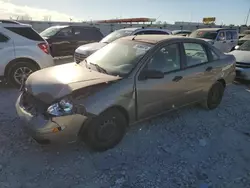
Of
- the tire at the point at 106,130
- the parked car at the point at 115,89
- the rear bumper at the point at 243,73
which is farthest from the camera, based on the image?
the rear bumper at the point at 243,73

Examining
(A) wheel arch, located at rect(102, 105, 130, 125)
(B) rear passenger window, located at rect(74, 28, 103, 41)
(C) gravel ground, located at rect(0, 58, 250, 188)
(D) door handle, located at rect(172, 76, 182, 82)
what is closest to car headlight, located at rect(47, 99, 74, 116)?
(A) wheel arch, located at rect(102, 105, 130, 125)

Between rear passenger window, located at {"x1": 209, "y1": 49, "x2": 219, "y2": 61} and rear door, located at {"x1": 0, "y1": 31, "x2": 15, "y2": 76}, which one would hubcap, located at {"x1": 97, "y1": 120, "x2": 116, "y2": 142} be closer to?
rear passenger window, located at {"x1": 209, "y1": 49, "x2": 219, "y2": 61}

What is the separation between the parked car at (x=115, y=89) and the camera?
308cm

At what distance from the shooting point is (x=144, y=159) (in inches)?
134

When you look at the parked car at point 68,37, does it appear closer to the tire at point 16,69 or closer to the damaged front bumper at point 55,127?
the tire at point 16,69

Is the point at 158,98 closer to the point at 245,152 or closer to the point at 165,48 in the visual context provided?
the point at 165,48

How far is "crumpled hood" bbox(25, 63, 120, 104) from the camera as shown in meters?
3.14

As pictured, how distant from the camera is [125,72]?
362cm

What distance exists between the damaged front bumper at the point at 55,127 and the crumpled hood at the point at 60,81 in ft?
0.88

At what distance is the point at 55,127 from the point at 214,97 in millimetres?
3614

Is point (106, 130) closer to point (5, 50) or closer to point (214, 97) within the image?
point (214, 97)

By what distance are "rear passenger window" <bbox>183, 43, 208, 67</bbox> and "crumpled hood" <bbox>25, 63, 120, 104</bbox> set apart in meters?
1.66

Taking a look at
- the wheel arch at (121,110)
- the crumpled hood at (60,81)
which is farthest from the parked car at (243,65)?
the crumpled hood at (60,81)

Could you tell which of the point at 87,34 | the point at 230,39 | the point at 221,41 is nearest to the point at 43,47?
the point at 87,34
